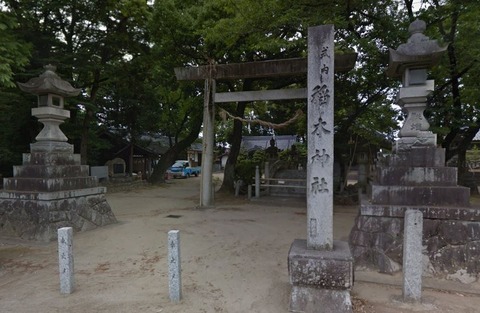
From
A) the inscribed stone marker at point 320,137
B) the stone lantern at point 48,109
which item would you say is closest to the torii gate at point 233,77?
the stone lantern at point 48,109

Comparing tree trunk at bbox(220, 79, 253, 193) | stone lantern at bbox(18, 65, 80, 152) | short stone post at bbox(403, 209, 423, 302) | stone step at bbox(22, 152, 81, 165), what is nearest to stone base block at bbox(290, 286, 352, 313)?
short stone post at bbox(403, 209, 423, 302)

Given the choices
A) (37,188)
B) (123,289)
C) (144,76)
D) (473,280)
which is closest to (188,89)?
(144,76)

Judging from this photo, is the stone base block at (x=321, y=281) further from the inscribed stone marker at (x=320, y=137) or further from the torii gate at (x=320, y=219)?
the inscribed stone marker at (x=320, y=137)

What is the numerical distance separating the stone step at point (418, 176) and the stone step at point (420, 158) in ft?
0.32

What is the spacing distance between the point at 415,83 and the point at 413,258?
10.6 feet

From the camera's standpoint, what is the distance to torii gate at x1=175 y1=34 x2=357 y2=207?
9453mm

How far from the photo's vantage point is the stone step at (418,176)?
5.04 metres

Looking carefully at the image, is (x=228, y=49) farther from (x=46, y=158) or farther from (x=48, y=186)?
(x=48, y=186)

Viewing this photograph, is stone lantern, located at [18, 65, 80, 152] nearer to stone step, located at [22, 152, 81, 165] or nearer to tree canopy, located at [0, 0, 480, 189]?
stone step, located at [22, 152, 81, 165]

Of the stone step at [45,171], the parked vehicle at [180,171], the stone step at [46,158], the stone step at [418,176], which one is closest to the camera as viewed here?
the stone step at [418,176]

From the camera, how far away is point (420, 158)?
5.21 metres

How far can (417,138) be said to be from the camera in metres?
5.34

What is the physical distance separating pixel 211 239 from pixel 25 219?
165 inches

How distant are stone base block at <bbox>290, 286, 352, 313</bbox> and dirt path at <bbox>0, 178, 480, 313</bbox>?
0.74 ft
